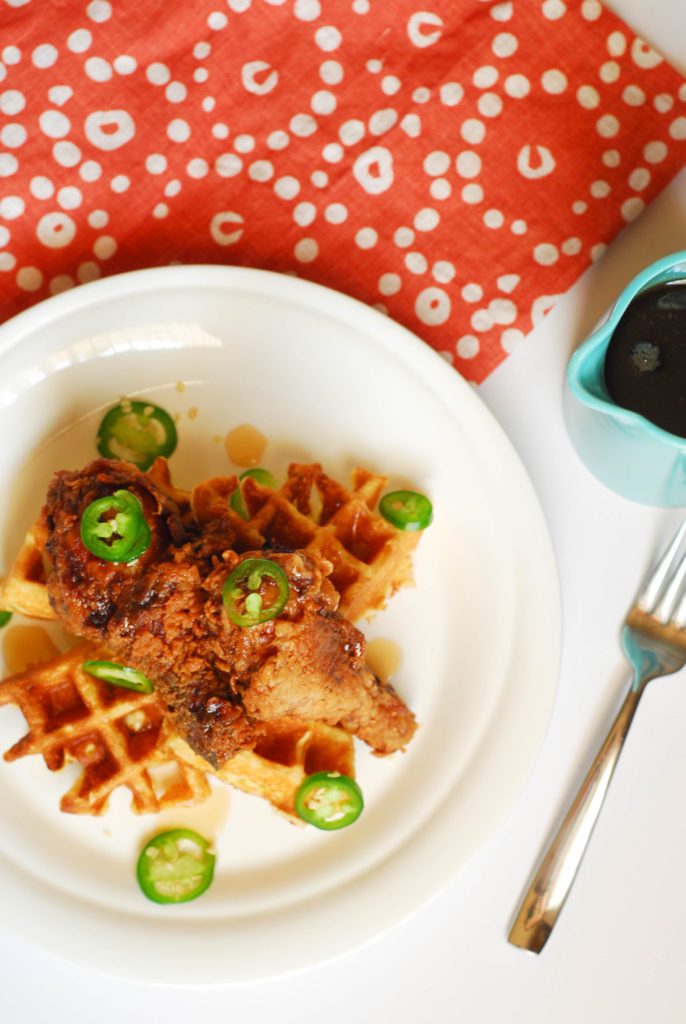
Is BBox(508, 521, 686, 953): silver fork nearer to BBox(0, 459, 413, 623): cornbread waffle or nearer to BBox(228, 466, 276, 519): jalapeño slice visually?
BBox(0, 459, 413, 623): cornbread waffle

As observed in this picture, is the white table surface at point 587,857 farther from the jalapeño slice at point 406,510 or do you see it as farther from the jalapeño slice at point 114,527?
the jalapeño slice at point 114,527

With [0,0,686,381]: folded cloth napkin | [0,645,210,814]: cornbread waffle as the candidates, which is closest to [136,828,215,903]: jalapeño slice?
[0,645,210,814]: cornbread waffle

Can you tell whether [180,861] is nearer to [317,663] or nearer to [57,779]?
[57,779]

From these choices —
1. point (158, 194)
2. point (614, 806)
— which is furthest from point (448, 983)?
point (158, 194)

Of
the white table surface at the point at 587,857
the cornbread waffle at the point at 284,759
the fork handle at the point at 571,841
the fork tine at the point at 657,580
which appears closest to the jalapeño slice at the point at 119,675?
the cornbread waffle at the point at 284,759

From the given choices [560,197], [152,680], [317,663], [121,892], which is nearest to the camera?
[317,663]

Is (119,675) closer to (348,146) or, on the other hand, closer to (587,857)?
(587,857)
